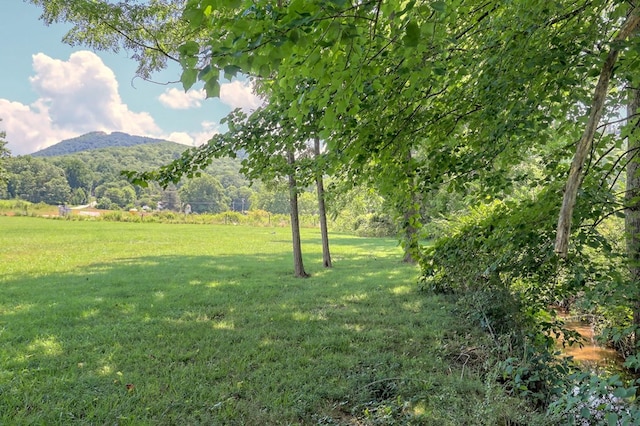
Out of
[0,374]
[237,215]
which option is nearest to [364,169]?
[0,374]

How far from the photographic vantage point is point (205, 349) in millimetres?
3895

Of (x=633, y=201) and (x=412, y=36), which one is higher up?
(x=412, y=36)

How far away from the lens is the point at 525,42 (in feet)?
8.10

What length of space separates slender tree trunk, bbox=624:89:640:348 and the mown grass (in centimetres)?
154

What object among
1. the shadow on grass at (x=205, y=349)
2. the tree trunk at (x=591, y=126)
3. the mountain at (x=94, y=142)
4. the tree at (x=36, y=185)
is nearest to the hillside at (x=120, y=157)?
the tree at (x=36, y=185)

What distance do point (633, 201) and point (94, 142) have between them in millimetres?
171928

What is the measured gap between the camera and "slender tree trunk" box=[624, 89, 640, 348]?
9.78ft

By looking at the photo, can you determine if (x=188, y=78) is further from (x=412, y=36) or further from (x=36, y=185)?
(x=36, y=185)

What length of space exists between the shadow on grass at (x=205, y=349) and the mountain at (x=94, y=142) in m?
139

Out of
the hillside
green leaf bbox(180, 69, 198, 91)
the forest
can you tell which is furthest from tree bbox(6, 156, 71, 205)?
green leaf bbox(180, 69, 198, 91)

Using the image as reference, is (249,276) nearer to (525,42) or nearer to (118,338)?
(118,338)

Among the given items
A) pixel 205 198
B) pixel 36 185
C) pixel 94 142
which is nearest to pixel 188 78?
pixel 205 198

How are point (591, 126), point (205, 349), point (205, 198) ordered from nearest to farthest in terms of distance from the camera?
point (591, 126) < point (205, 349) < point (205, 198)

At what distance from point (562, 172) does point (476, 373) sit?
2092mm
